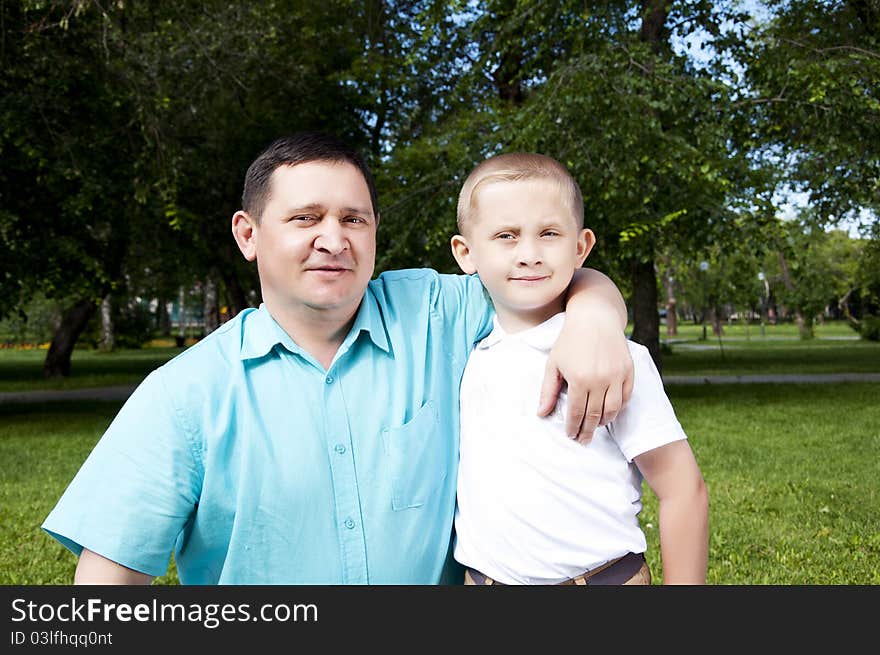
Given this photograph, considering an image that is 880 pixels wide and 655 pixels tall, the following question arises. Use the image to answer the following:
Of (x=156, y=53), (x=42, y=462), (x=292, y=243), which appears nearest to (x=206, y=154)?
(x=156, y=53)

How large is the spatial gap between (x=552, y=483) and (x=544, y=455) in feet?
0.21

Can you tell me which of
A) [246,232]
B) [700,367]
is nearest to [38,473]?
[246,232]

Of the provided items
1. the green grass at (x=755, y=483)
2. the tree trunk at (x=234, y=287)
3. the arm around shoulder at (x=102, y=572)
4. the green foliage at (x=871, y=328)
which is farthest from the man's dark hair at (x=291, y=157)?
the green foliage at (x=871, y=328)

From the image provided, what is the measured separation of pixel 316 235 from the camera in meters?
1.98

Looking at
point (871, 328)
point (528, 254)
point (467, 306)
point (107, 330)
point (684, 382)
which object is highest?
point (528, 254)

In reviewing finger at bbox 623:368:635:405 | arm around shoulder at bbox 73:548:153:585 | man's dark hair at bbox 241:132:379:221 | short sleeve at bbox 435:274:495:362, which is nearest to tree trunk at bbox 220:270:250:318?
short sleeve at bbox 435:274:495:362

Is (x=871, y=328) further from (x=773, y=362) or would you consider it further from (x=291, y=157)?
(x=291, y=157)

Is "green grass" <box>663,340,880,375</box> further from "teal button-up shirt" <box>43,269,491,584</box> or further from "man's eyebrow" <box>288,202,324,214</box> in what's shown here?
"man's eyebrow" <box>288,202,324,214</box>

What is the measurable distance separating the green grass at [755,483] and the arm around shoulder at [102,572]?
363 cm

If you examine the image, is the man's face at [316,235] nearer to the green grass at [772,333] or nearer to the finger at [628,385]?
the finger at [628,385]

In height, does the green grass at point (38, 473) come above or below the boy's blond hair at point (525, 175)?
below

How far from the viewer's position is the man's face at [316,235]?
199 centimetres

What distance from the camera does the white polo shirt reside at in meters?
1.88
